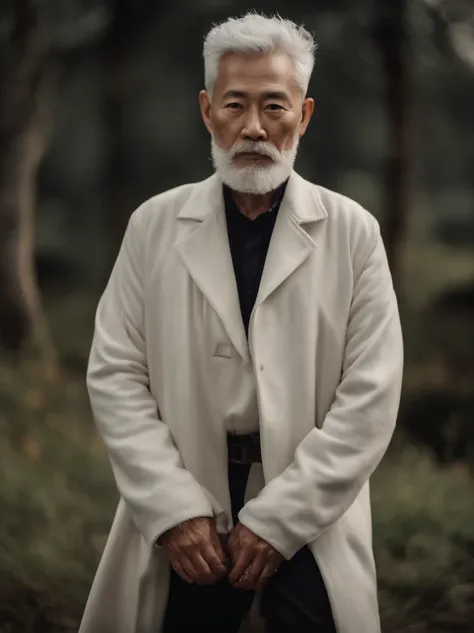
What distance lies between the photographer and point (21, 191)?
10.00 ft

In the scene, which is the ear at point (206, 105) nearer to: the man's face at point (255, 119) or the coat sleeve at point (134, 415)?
the man's face at point (255, 119)

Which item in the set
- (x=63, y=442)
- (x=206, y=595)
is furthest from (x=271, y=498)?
(x=63, y=442)

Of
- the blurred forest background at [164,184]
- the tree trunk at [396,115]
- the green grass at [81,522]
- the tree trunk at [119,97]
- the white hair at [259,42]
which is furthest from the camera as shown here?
the tree trunk at [119,97]

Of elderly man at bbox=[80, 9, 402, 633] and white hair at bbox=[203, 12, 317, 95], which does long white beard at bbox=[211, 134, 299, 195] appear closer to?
elderly man at bbox=[80, 9, 402, 633]

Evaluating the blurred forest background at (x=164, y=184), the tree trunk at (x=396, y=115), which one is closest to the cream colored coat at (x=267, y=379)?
the blurred forest background at (x=164, y=184)

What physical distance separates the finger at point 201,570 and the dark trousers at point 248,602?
6 centimetres

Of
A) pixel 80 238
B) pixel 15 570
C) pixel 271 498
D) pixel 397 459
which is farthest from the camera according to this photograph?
pixel 80 238

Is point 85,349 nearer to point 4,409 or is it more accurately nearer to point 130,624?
point 4,409

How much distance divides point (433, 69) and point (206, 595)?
192cm

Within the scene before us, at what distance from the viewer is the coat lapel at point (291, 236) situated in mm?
1573

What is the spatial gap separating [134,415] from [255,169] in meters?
0.50

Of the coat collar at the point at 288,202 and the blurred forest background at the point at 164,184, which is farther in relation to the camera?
the blurred forest background at the point at 164,184

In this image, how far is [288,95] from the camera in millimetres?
1538

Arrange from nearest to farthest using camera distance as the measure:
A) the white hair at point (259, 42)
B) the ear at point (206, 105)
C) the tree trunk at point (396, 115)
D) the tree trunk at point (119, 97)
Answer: the white hair at point (259, 42), the ear at point (206, 105), the tree trunk at point (396, 115), the tree trunk at point (119, 97)
